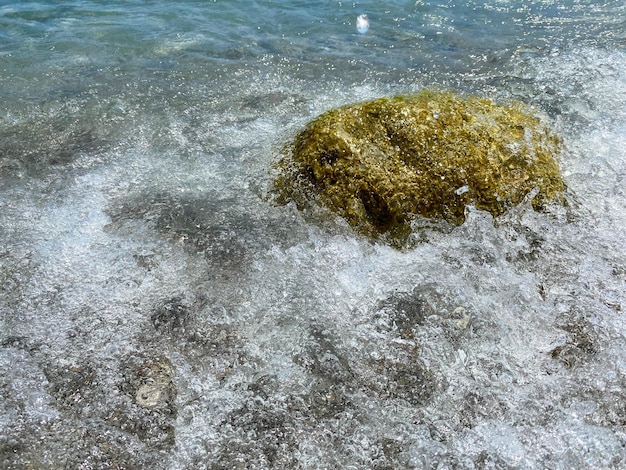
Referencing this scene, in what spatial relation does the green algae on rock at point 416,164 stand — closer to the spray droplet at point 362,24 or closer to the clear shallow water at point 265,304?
the clear shallow water at point 265,304

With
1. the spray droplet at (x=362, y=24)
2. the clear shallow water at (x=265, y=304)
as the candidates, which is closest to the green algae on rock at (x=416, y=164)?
the clear shallow water at (x=265, y=304)

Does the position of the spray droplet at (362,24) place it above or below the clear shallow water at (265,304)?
above

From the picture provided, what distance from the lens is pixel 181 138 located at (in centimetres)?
626

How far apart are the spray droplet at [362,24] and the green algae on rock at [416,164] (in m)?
5.08

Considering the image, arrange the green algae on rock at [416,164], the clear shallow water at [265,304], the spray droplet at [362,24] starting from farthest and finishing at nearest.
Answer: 1. the spray droplet at [362,24]
2. the green algae on rock at [416,164]
3. the clear shallow water at [265,304]

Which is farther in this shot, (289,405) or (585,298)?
(585,298)

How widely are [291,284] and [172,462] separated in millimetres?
1693

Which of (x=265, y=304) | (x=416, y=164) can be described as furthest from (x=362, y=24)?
(x=265, y=304)

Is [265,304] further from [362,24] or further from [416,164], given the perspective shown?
[362,24]

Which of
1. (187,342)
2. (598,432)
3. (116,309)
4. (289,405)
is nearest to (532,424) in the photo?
(598,432)

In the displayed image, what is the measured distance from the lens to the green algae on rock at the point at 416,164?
15.1 ft

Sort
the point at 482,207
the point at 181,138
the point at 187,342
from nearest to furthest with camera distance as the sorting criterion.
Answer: the point at 187,342
the point at 482,207
the point at 181,138

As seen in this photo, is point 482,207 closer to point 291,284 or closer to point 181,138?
point 291,284

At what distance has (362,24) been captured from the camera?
9.58 m
